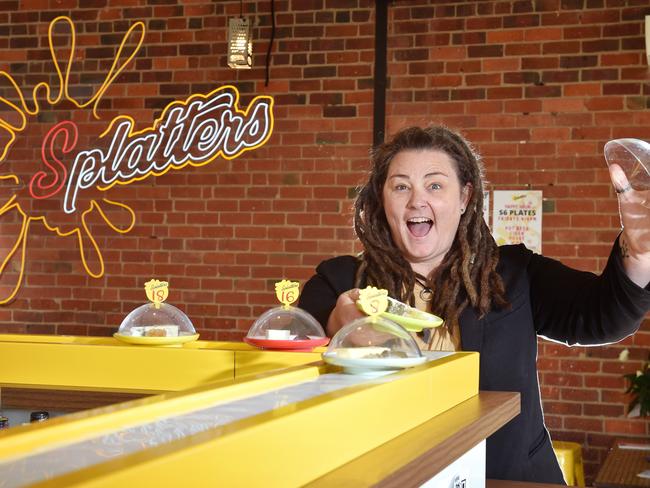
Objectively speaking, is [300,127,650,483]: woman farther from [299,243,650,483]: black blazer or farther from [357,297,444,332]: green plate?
[357,297,444,332]: green plate

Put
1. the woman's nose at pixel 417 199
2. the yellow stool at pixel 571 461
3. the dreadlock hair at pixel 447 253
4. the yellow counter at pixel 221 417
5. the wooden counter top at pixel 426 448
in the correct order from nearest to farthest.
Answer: the yellow counter at pixel 221 417 < the wooden counter top at pixel 426 448 < the dreadlock hair at pixel 447 253 < the woman's nose at pixel 417 199 < the yellow stool at pixel 571 461

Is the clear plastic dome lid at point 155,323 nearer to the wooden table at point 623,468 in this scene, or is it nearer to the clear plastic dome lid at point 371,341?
the clear plastic dome lid at point 371,341

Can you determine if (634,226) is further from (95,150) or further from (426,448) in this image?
(95,150)

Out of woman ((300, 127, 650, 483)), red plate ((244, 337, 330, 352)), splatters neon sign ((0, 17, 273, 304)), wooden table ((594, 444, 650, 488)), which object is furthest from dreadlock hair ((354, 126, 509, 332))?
splatters neon sign ((0, 17, 273, 304))

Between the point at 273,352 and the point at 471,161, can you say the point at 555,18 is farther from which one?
the point at 273,352

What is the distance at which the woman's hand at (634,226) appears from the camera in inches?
77.7

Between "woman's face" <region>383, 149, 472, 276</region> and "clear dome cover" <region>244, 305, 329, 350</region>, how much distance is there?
0.53 m

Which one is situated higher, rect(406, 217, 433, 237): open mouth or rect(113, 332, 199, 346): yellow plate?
rect(406, 217, 433, 237): open mouth

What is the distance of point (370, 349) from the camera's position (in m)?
1.78

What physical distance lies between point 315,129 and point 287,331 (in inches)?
138

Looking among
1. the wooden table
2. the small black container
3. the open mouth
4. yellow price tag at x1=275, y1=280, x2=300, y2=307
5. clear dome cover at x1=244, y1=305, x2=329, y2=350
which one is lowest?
the wooden table

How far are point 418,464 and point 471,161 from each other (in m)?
1.54

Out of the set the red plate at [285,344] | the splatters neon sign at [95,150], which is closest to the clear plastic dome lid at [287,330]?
the red plate at [285,344]

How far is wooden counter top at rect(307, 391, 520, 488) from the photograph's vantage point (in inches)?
52.2
